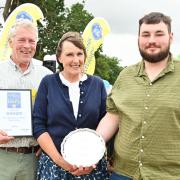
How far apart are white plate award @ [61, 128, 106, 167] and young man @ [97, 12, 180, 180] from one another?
0.19m

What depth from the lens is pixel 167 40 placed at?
3244 mm

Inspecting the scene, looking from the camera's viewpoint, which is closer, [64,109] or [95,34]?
[64,109]

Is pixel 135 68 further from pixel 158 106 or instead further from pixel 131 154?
pixel 131 154

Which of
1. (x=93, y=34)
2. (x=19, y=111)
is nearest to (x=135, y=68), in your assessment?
(x=19, y=111)

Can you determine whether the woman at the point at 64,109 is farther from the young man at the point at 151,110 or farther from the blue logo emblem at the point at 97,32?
the blue logo emblem at the point at 97,32

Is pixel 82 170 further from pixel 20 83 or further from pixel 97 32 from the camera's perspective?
pixel 97 32

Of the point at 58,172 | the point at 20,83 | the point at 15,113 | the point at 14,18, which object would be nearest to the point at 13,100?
the point at 15,113

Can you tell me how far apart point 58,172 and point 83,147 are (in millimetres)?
334

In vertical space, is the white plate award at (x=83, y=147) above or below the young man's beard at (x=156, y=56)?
below

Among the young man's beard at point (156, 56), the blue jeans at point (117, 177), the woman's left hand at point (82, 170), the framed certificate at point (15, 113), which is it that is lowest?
the blue jeans at point (117, 177)

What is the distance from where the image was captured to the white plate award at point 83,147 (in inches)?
128

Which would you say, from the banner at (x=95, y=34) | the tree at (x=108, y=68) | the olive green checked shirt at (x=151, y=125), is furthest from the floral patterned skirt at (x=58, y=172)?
the tree at (x=108, y=68)

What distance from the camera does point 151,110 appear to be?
3166mm

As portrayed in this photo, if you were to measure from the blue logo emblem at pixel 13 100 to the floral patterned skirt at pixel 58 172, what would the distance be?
0.46 metres
